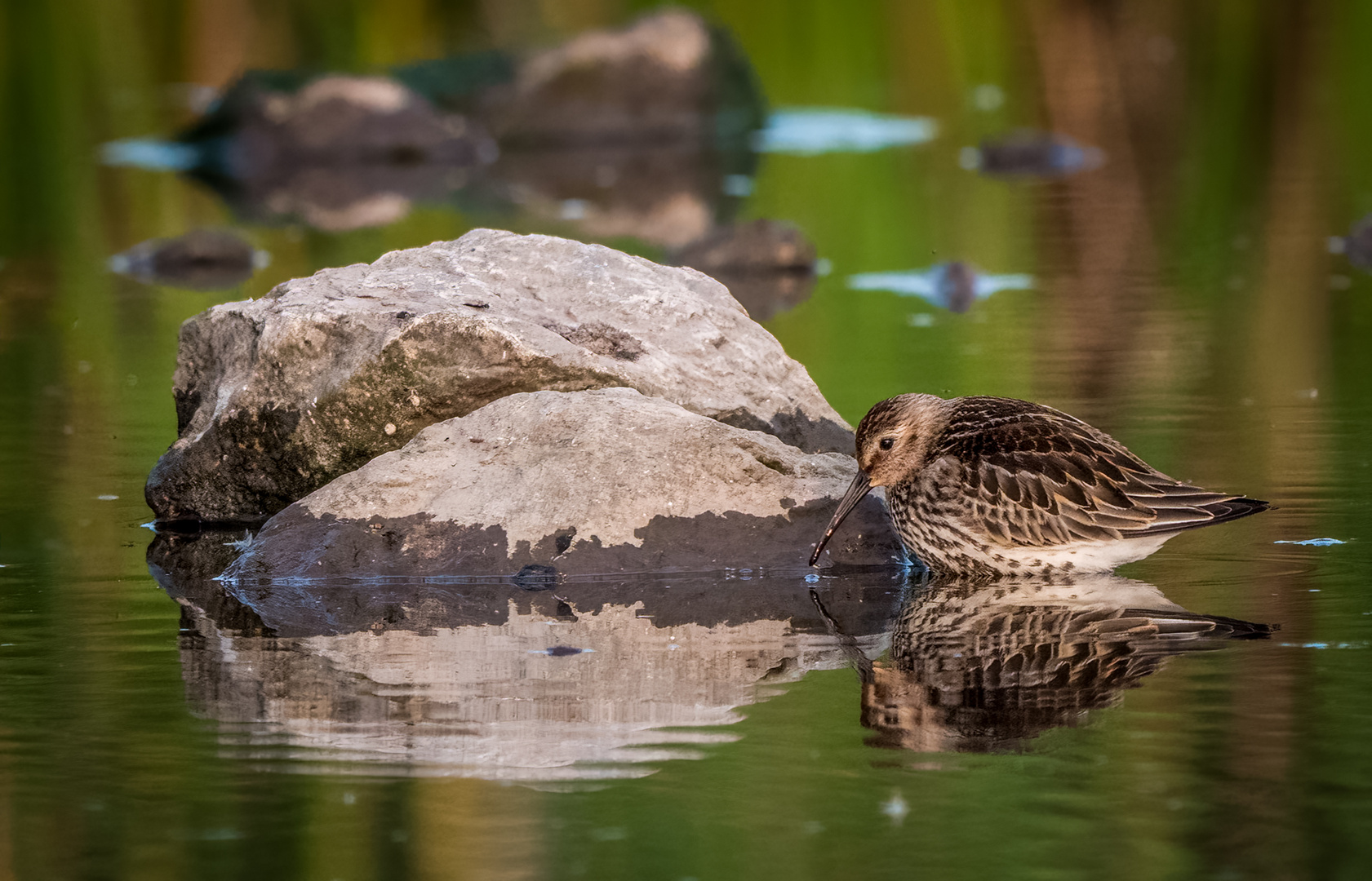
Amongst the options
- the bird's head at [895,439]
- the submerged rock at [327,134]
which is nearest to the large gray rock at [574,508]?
the bird's head at [895,439]

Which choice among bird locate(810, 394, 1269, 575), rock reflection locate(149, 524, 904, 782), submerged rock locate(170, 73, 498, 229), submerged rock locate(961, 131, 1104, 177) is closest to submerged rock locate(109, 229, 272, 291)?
submerged rock locate(170, 73, 498, 229)

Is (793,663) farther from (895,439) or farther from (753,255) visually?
(753,255)

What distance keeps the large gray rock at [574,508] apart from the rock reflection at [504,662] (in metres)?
0.13

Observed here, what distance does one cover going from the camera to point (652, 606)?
738cm

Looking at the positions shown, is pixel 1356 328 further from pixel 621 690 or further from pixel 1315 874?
pixel 1315 874

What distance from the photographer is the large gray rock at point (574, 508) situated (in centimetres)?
786

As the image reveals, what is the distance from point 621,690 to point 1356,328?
8042 mm

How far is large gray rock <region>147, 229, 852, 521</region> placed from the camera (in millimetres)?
8562

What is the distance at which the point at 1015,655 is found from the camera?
6.61m

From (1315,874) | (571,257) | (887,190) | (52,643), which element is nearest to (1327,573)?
(1315,874)

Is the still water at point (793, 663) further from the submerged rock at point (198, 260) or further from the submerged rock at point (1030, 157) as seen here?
the submerged rock at point (1030, 157)

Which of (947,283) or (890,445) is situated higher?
(947,283)

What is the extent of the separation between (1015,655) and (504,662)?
1.57m

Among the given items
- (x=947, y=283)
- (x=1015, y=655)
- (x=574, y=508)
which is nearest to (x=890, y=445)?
(x=574, y=508)
